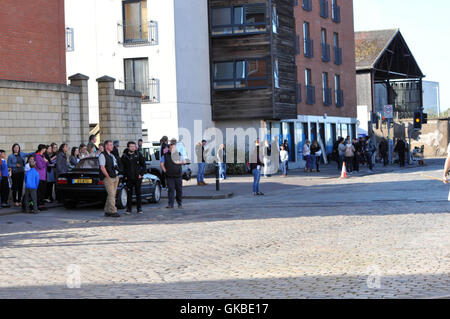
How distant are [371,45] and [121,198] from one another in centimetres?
4505

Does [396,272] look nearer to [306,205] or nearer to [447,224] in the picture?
[447,224]

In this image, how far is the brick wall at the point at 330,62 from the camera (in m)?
45.1

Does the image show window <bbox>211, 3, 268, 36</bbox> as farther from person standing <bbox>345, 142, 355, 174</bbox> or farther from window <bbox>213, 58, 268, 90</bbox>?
person standing <bbox>345, 142, 355, 174</bbox>

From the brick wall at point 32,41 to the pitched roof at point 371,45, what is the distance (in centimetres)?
3773

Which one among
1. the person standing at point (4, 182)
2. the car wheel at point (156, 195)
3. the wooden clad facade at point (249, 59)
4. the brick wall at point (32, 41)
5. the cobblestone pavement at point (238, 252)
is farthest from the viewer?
the wooden clad facade at point (249, 59)

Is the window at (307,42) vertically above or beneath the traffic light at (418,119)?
above

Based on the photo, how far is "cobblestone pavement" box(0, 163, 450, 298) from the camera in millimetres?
8023

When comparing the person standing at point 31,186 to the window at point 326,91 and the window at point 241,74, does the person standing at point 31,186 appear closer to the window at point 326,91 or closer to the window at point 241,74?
the window at point 241,74

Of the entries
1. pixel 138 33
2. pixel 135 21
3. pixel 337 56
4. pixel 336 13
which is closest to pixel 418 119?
pixel 337 56

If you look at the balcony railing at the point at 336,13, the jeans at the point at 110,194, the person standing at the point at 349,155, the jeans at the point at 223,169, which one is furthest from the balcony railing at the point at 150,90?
the balcony railing at the point at 336,13

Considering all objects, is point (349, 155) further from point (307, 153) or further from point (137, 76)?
point (137, 76)

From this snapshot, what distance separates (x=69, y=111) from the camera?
82.2 feet

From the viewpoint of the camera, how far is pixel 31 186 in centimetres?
1828
